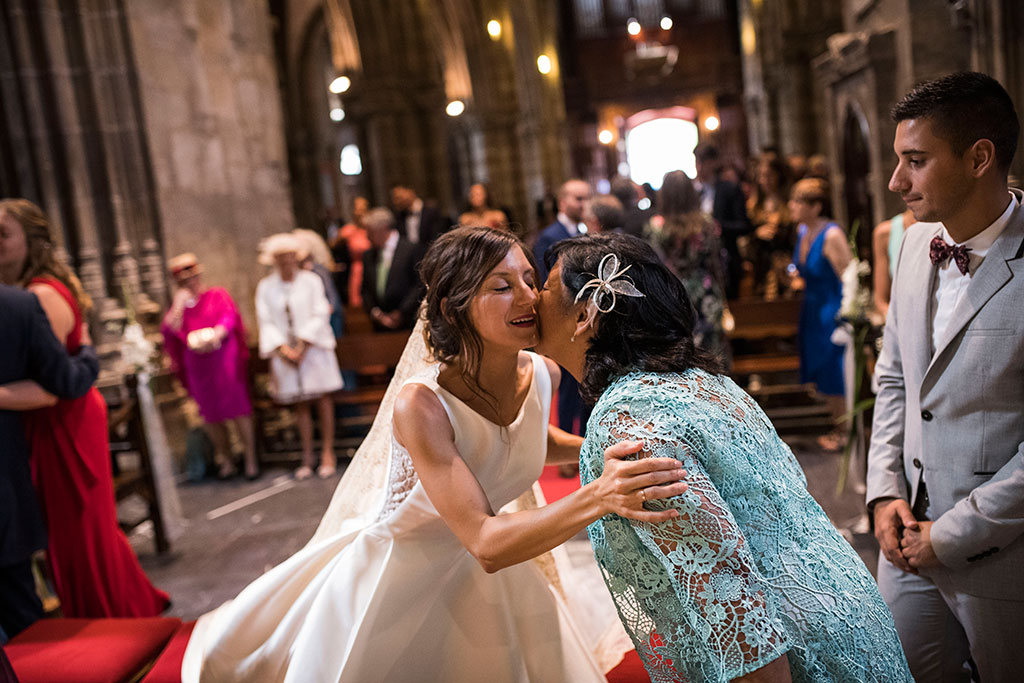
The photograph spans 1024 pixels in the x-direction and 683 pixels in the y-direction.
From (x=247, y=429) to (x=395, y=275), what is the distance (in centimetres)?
177

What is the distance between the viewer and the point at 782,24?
1475 cm

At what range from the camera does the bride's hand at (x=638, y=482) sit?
1523 millimetres

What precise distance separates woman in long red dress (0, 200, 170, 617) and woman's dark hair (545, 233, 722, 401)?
9.18 ft

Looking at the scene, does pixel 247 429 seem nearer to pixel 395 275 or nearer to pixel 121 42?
pixel 395 275

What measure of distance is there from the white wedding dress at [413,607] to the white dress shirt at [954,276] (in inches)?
39.9

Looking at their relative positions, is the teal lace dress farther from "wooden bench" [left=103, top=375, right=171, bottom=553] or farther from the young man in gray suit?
"wooden bench" [left=103, top=375, right=171, bottom=553]

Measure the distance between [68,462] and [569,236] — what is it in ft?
9.31

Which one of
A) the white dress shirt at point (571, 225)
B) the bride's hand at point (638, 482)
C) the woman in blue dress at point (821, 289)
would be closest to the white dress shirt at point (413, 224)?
the white dress shirt at point (571, 225)

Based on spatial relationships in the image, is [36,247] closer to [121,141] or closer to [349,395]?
[121,141]

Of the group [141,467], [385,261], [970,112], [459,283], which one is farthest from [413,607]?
[385,261]

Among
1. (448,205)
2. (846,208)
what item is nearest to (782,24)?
(448,205)

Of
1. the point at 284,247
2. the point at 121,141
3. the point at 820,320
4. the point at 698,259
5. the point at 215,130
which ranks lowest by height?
the point at 820,320

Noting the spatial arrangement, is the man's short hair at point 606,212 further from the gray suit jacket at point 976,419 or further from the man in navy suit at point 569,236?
the gray suit jacket at point 976,419

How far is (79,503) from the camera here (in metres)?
4.02
